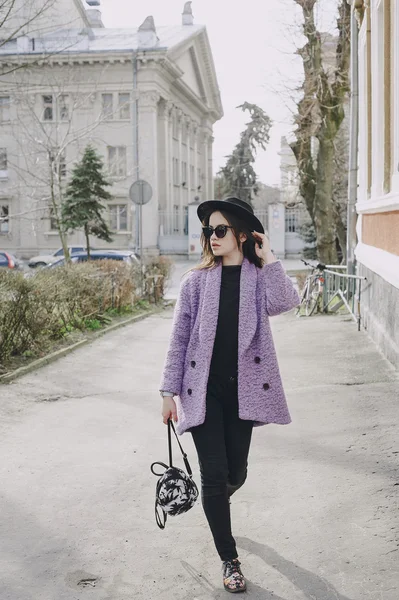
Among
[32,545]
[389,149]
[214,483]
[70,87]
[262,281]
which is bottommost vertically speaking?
[32,545]

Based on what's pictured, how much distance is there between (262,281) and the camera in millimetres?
4168

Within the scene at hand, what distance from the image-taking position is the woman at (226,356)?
4.04 metres

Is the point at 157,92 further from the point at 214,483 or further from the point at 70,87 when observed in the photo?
the point at 214,483

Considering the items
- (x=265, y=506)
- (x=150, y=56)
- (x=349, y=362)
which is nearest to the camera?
(x=265, y=506)

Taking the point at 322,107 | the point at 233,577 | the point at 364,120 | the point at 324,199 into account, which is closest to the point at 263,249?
the point at 233,577

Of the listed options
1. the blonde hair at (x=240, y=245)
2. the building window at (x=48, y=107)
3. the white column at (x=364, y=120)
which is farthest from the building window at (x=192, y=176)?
the blonde hair at (x=240, y=245)

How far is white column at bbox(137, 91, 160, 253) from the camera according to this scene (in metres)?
49.8

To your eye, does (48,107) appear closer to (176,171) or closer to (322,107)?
(176,171)

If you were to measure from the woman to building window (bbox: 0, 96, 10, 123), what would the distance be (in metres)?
44.5

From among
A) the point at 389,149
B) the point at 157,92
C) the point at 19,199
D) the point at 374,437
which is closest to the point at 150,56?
the point at 157,92

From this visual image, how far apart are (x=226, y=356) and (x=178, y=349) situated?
235 mm

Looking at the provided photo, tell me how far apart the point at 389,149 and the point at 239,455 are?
7.22 metres

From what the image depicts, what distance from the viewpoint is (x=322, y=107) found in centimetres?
2264

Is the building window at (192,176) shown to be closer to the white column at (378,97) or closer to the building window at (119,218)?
the building window at (119,218)
